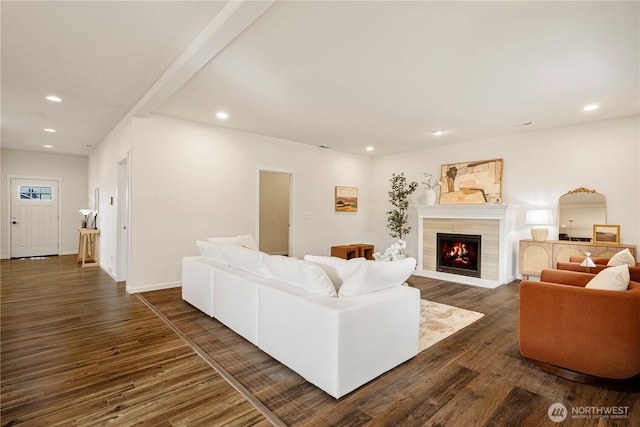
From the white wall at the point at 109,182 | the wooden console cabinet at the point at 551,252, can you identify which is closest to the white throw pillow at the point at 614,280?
the wooden console cabinet at the point at 551,252

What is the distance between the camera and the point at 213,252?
12.2 ft

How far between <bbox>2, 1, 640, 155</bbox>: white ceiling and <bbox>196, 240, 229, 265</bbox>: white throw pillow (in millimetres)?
1848

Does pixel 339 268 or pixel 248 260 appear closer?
pixel 339 268

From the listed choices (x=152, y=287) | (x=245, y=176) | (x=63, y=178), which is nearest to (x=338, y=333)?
(x=152, y=287)

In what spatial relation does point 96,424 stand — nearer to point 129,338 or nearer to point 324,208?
point 129,338

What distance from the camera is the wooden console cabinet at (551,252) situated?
178 inches

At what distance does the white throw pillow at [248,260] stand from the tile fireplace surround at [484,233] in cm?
420

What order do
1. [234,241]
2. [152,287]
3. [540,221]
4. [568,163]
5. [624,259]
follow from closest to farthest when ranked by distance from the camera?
[624,259] < [234,241] < [152,287] < [568,163] < [540,221]

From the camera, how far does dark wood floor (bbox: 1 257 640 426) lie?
1.87 m

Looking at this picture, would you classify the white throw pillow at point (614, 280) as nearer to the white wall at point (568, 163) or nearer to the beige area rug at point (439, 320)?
the beige area rug at point (439, 320)

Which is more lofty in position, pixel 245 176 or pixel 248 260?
pixel 245 176

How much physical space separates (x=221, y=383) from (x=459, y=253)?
5.01 m

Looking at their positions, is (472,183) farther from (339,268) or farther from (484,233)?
(339,268)

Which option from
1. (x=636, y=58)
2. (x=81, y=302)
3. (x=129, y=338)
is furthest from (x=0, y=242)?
(x=636, y=58)
